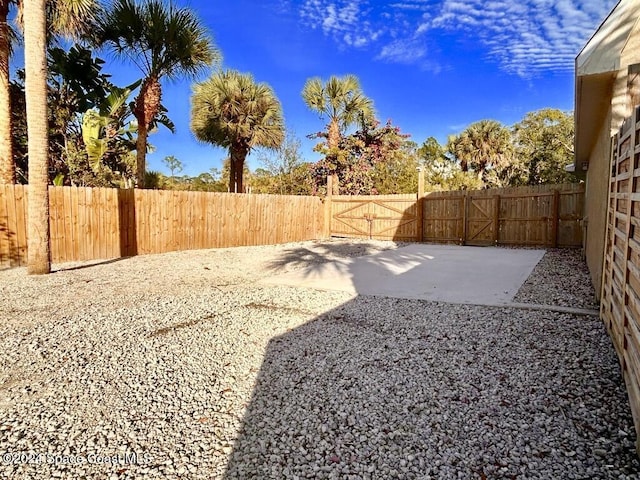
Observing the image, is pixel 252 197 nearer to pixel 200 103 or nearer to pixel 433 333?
pixel 200 103

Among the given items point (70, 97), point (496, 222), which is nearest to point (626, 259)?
point (496, 222)

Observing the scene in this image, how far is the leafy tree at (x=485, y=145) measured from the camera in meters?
20.9

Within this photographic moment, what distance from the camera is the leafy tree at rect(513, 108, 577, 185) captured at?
54.2 ft

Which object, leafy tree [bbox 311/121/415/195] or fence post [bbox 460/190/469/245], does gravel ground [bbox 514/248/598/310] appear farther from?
leafy tree [bbox 311/121/415/195]

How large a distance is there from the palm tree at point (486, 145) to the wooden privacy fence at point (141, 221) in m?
13.9

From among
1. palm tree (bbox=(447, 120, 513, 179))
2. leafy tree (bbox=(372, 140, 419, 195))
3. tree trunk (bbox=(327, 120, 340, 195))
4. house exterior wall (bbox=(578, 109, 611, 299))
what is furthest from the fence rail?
palm tree (bbox=(447, 120, 513, 179))

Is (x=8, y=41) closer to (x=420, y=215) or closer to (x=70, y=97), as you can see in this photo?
(x=70, y=97)

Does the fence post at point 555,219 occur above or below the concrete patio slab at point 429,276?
above

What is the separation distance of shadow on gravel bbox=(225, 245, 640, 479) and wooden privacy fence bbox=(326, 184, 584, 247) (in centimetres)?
744

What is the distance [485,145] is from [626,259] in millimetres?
20985

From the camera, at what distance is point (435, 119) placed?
23609mm

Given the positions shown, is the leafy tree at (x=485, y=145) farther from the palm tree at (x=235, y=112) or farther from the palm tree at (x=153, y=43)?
the palm tree at (x=153, y=43)

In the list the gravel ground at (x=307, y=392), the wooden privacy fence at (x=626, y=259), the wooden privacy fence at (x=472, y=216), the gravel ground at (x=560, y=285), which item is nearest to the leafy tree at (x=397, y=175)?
the wooden privacy fence at (x=472, y=216)

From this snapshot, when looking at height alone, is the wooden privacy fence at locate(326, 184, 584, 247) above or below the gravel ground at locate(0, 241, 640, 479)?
above
